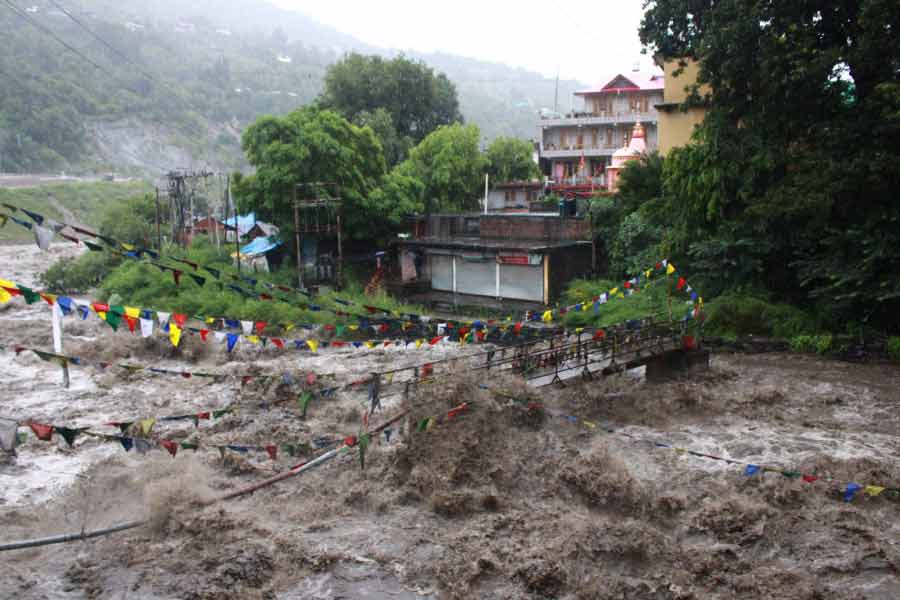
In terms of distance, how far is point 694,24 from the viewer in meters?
23.7

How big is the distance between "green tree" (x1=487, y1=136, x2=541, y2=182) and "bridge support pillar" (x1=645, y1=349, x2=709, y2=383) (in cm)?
2867

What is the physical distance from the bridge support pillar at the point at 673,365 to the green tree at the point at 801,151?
4.26 metres

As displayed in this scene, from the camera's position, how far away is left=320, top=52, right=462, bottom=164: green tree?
50.4 m

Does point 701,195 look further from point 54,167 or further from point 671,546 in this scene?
point 54,167

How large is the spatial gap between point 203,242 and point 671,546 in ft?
101

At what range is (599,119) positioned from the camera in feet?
178

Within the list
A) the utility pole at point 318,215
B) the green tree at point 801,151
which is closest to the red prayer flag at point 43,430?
the green tree at point 801,151

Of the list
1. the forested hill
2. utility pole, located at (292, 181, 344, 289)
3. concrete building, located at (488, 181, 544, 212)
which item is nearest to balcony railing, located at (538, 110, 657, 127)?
concrete building, located at (488, 181, 544, 212)

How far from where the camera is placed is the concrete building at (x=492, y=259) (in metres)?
27.0

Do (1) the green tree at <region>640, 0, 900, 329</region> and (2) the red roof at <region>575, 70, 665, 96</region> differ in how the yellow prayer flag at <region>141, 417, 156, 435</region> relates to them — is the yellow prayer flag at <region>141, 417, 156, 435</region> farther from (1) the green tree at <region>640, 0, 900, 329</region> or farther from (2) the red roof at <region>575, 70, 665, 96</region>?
(2) the red roof at <region>575, 70, 665, 96</region>

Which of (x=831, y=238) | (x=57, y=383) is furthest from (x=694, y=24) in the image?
(x=57, y=383)

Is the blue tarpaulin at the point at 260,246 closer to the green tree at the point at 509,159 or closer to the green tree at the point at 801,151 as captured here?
the green tree at the point at 509,159

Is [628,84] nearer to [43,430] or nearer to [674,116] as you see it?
[674,116]

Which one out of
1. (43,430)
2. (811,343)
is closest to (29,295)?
(43,430)
